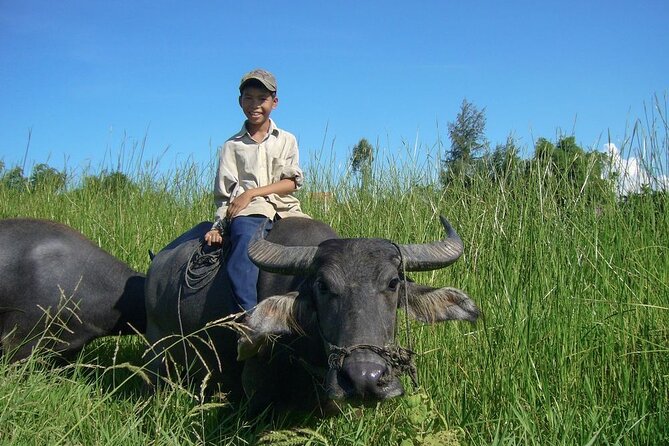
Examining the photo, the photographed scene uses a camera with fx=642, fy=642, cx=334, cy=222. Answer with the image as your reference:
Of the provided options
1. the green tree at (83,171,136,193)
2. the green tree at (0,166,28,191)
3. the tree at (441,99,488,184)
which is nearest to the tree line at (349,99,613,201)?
the tree at (441,99,488,184)

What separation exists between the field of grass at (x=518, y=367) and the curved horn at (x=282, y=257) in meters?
0.78

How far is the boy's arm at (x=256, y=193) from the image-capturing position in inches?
168

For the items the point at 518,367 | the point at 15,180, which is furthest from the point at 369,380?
the point at 15,180

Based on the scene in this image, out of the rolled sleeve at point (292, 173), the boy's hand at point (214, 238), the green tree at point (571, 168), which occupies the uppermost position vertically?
the green tree at point (571, 168)

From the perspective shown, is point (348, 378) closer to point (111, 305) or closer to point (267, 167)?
point (267, 167)

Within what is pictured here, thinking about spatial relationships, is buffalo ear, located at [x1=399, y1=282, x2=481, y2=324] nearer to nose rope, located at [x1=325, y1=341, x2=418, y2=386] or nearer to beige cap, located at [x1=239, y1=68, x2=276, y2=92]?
nose rope, located at [x1=325, y1=341, x2=418, y2=386]

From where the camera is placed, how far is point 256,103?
4.59 metres

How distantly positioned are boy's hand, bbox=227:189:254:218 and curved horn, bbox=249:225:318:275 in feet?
2.48

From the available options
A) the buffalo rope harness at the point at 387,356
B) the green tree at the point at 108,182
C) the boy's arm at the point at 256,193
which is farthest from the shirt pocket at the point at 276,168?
the green tree at the point at 108,182

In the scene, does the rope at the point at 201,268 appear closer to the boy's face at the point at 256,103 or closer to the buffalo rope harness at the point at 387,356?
the boy's face at the point at 256,103

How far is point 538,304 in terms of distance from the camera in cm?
370

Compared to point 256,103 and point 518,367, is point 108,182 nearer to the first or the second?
point 256,103

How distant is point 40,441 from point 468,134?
4451 millimetres

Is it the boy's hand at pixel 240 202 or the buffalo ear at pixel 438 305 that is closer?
the buffalo ear at pixel 438 305
